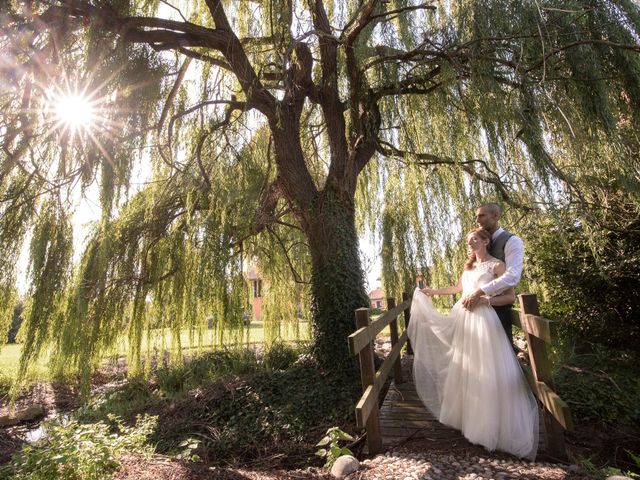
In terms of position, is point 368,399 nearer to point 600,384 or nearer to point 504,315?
point 504,315

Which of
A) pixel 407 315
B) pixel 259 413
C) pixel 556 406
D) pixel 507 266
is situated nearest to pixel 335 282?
pixel 407 315

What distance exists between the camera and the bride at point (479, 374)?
2746 mm

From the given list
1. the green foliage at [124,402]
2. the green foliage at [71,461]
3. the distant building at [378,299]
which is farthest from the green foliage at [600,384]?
the green foliage at [124,402]

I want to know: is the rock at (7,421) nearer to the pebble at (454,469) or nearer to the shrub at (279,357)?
the shrub at (279,357)

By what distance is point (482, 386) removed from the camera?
9.34 ft

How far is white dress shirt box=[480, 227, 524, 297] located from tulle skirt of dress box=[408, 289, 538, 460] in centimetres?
18

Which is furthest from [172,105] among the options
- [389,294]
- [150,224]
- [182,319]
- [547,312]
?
[547,312]

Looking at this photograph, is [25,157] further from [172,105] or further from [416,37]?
[416,37]

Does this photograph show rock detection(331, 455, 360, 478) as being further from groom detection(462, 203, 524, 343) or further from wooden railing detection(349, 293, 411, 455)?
groom detection(462, 203, 524, 343)

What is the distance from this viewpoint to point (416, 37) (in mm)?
4422

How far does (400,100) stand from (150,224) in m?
3.47

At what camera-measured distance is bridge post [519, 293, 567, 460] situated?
2676 millimetres

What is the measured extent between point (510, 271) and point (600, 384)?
92.5 inches

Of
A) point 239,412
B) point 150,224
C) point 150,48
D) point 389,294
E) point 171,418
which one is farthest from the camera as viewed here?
point 389,294
